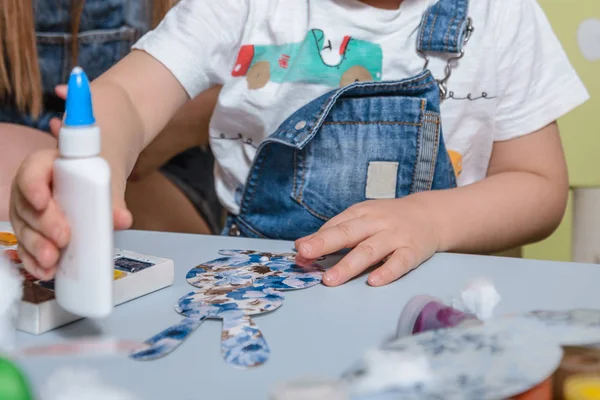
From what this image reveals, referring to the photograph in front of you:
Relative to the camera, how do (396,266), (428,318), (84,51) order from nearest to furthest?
(428,318) → (396,266) → (84,51)

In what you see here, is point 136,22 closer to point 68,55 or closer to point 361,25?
point 68,55

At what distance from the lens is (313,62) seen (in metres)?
0.92

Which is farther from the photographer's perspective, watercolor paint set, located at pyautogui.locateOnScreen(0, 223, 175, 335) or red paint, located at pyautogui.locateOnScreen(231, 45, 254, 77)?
red paint, located at pyautogui.locateOnScreen(231, 45, 254, 77)

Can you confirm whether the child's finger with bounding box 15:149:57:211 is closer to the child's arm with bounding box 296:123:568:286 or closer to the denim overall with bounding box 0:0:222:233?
the child's arm with bounding box 296:123:568:286

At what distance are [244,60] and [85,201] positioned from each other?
1.80ft

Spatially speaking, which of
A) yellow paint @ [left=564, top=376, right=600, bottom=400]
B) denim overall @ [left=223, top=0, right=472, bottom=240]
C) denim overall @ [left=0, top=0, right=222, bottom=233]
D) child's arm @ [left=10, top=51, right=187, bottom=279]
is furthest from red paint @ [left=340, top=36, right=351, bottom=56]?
yellow paint @ [left=564, top=376, right=600, bottom=400]

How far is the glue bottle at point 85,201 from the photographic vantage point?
419mm

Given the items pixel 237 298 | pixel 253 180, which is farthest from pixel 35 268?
pixel 253 180

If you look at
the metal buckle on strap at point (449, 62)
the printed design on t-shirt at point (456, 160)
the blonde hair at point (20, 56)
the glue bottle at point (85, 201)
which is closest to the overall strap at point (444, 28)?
the metal buckle on strap at point (449, 62)

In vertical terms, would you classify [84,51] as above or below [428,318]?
above

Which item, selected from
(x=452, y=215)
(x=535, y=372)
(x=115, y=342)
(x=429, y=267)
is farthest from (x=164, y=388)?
(x=452, y=215)

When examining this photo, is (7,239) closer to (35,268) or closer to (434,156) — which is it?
(35,268)

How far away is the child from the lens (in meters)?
0.83

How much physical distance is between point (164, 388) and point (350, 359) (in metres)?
0.12
